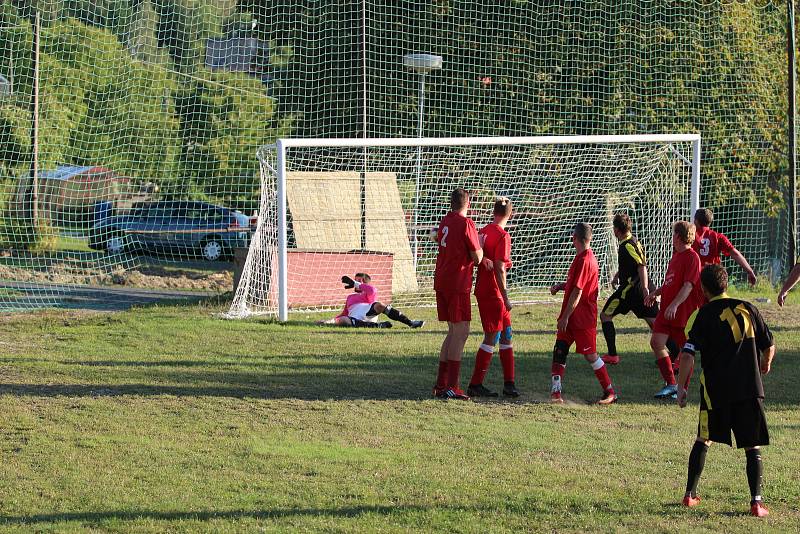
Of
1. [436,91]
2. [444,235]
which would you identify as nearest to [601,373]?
[444,235]

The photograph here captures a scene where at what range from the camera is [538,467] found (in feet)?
21.5

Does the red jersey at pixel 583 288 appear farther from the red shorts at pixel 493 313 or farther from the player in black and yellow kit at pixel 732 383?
the player in black and yellow kit at pixel 732 383

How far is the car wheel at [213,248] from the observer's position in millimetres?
25703

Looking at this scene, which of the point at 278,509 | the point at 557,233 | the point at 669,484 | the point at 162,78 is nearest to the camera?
the point at 278,509

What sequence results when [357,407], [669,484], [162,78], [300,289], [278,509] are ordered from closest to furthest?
1. [278,509]
2. [669,484]
3. [357,407]
4. [300,289]
5. [162,78]

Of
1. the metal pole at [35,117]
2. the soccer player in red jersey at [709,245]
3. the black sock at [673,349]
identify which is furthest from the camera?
the metal pole at [35,117]

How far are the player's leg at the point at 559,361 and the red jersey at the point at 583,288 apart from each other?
0.13 meters

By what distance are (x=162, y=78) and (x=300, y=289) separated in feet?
24.5

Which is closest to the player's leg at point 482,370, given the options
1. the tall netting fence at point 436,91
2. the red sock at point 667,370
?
the red sock at point 667,370

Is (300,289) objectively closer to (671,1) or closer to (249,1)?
(249,1)

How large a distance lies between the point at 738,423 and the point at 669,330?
3.44 meters

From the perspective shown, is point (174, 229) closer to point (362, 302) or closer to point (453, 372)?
point (362, 302)

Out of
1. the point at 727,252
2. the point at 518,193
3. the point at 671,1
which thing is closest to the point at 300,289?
the point at 518,193

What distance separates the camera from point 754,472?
5.54 meters
